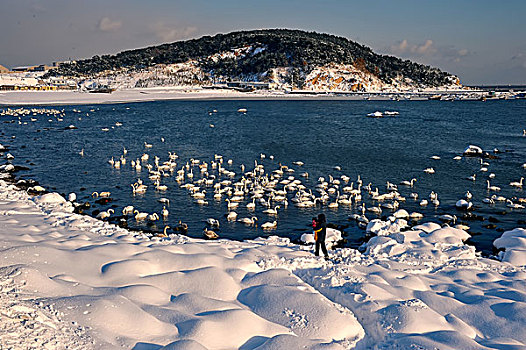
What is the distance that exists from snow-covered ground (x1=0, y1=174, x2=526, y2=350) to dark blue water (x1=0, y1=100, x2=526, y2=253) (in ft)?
17.5

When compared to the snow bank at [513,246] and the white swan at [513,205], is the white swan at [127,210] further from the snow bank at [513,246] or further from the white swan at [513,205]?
the white swan at [513,205]

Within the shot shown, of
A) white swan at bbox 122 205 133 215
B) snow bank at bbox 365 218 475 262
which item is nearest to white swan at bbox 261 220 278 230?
snow bank at bbox 365 218 475 262

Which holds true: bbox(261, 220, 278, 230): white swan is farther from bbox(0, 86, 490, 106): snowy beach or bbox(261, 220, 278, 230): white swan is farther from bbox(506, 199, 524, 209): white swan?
bbox(0, 86, 490, 106): snowy beach

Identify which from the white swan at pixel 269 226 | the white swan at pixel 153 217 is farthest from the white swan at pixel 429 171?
the white swan at pixel 153 217

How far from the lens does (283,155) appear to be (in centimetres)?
4569

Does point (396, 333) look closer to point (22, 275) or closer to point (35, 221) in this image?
point (22, 275)

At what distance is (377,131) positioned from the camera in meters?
67.4

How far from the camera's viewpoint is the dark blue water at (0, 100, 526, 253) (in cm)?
2570

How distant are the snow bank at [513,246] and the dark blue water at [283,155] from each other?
84 centimetres

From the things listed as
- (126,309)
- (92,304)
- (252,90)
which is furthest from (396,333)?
(252,90)

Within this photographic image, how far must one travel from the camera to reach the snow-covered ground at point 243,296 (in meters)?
9.77

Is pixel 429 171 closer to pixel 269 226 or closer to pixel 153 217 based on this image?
pixel 269 226

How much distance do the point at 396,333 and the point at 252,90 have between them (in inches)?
7097

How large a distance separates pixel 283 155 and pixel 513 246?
28.6m
